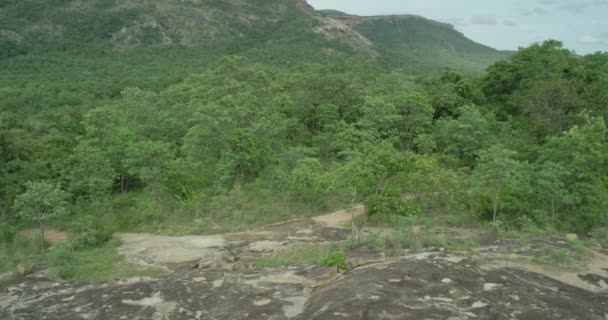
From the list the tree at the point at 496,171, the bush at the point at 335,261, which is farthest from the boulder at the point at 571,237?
the bush at the point at 335,261

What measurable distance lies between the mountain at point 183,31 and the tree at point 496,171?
4481 centimetres

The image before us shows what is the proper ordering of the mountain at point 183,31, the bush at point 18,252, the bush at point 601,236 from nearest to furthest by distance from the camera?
the bush at point 18,252 < the bush at point 601,236 < the mountain at point 183,31

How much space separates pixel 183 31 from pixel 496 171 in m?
65.6

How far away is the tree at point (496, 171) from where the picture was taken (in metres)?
13.6

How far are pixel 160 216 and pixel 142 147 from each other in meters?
2.60

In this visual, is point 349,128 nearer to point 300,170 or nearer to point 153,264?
point 300,170

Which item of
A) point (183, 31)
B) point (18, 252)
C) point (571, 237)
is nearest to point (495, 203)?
point (571, 237)

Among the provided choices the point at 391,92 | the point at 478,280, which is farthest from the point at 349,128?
the point at 478,280

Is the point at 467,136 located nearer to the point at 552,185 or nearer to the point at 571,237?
the point at 552,185

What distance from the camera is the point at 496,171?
45.0 feet

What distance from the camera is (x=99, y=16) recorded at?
6750 centimetres

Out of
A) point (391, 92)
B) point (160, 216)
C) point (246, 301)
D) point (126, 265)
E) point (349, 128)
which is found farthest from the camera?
point (391, 92)

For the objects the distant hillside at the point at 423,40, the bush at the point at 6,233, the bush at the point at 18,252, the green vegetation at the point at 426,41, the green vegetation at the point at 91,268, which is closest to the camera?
the green vegetation at the point at 91,268

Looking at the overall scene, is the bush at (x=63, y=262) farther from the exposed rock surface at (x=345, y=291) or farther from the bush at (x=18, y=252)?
the bush at (x=18, y=252)
